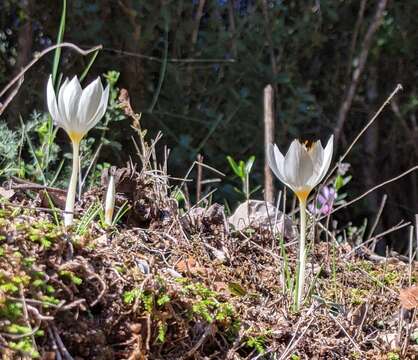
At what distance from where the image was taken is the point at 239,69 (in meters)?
4.77

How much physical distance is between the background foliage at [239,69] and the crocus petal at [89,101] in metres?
1.85

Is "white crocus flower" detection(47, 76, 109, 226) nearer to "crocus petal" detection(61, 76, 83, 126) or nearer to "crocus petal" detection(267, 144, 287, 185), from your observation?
"crocus petal" detection(61, 76, 83, 126)

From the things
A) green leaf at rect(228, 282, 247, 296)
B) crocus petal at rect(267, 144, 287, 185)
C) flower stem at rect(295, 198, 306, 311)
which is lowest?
green leaf at rect(228, 282, 247, 296)

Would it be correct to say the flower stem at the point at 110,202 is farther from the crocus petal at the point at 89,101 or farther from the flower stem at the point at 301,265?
the flower stem at the point at 301,265

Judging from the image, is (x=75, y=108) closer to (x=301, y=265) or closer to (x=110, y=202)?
(x=110, y=202)

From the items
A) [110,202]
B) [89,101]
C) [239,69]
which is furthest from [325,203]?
[239,69]

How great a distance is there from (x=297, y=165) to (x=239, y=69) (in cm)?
273

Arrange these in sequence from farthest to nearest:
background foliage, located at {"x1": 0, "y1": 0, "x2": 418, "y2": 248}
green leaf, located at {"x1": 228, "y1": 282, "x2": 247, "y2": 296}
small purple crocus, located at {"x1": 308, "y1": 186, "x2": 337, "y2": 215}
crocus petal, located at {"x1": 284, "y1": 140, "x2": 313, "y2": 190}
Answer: background foliage, located at {"x1": 0, "y1": 0, "x2": 418, "y2": 248}
small purple crocus, located at {"x1": 308, "y1": 186, "x2": 337, "y2": 215}
green leaf, located at {"x1": 228, "y1": 282, "x2": 247, "y2": 296}
crocus petal, located at {"x1": 284, "y1": 140, "x2": 313, "y2": 190}

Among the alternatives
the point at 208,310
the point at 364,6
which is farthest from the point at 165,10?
the point at 208,310

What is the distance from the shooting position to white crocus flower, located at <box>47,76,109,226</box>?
2.10 m

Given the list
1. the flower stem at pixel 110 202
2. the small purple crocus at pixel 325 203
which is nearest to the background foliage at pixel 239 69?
the small purple crocus at pixel 325 203

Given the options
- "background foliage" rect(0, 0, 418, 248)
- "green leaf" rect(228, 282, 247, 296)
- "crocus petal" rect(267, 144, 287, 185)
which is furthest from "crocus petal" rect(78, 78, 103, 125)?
"background foliage" rect(0, 0, 418, 248)

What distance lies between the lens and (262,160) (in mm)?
4742

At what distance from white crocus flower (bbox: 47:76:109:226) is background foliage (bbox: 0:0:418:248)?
1.84 metres
